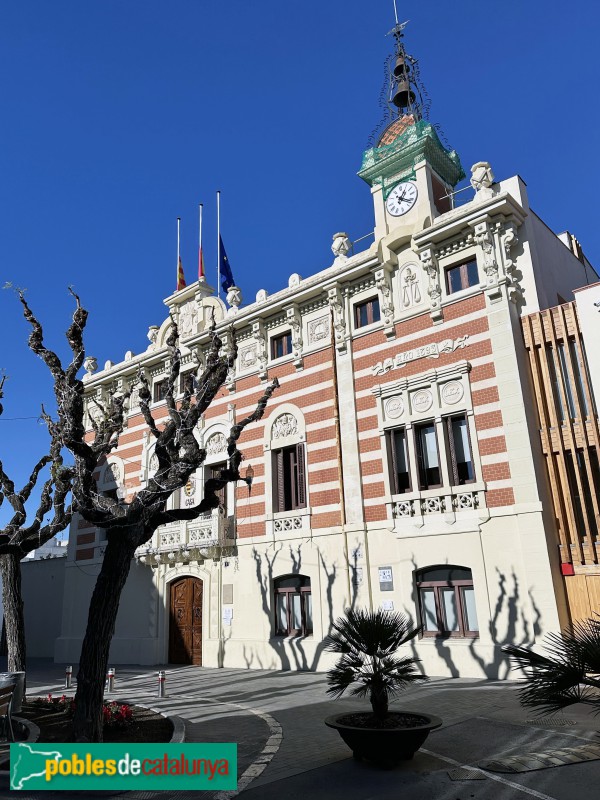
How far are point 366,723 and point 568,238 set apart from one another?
61.9 ft

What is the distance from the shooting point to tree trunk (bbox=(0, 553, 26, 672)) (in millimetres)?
14117

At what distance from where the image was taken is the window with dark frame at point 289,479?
64.9ft

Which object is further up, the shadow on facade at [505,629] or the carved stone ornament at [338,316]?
the carved stone ornament at [338,316]

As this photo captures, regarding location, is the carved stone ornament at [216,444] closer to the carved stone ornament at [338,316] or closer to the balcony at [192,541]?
the balcony at [192,541]

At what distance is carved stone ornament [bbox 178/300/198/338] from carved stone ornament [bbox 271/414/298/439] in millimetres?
6426

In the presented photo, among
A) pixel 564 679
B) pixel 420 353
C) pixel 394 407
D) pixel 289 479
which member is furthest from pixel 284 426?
pixel 564 679

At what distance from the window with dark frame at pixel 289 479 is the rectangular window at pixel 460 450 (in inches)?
211

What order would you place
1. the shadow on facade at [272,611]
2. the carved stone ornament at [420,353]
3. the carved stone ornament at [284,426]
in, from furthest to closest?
the carved stone ornament at [284,426] → the shadow on facade at [272,611] → the carved stone ornament at [420,353]

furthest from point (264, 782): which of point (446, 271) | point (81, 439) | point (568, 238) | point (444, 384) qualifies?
point (568, 238)

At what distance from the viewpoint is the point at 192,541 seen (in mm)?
21391

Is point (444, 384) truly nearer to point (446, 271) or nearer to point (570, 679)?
point (446, 271)

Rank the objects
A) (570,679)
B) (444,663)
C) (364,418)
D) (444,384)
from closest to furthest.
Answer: (570,679) < (444,663) < (444,384) < (364,418)

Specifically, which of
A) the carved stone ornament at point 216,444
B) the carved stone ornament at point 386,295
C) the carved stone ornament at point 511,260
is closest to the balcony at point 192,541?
Result: the carved stone ornament at point 216,444

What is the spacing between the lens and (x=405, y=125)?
2156 centimetres
